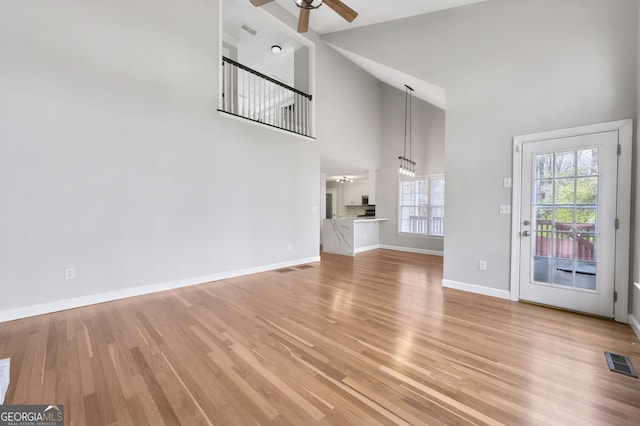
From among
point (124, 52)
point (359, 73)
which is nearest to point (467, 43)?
point (359, 73)

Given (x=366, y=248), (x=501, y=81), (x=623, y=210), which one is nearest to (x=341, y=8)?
(x=501, y=81)

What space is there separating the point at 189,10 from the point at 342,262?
5.03 m

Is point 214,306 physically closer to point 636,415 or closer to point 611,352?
point 636,415

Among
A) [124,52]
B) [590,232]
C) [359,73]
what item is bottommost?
[590,232]

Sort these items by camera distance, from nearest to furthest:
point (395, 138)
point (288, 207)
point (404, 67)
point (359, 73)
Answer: point (404, 67), point (288, 207), point (359, 73), point (395, 138)

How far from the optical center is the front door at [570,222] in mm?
2799

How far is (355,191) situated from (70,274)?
30.4 ft

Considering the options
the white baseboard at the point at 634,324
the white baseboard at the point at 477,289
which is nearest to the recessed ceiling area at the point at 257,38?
the white baseboard at the point at 477,289

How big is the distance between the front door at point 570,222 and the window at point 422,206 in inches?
136

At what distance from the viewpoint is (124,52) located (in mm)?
3291

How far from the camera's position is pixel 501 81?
340cm

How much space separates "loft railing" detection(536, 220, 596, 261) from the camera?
291 centimetres

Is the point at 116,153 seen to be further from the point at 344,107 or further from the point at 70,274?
the point at 344,107

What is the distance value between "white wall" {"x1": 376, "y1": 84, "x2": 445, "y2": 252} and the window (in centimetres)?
17
